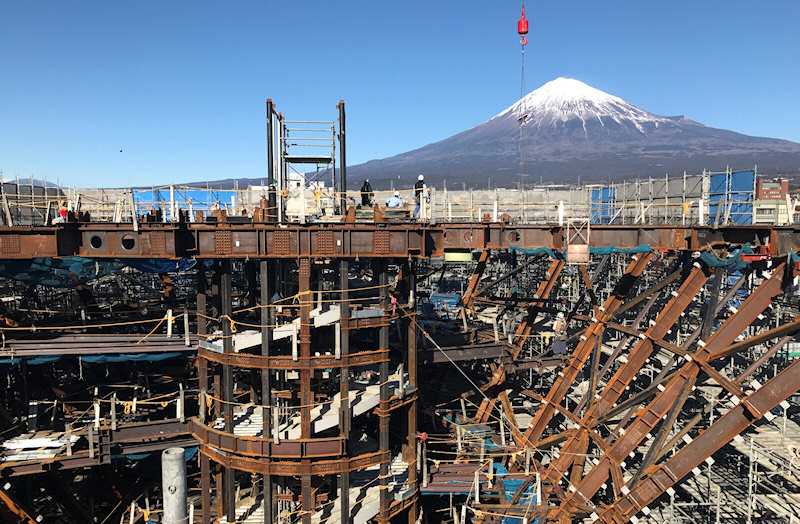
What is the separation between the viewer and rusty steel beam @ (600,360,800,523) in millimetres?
13859

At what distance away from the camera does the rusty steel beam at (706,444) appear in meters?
13.9

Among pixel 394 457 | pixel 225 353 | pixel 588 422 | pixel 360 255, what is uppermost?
pixel 360 255

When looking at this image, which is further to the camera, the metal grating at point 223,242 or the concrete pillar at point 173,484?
the metal grating at point 223,242

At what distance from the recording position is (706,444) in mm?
15008

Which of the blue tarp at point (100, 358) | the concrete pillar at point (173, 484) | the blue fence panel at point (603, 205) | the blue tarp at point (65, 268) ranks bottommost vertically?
the concrete pillar at point (173, 484)

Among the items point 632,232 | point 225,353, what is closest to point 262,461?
point 225,353

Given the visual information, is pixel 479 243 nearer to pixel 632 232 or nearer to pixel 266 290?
pixel 632 232

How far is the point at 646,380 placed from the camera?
27.4 metres

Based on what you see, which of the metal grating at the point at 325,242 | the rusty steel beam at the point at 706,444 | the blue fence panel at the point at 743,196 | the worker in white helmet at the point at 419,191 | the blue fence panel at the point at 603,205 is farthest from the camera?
the blue fence panel at the point at 603,205

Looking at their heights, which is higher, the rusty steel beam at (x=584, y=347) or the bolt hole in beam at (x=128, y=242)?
the bolt hole in beam at (x=128, y=242)

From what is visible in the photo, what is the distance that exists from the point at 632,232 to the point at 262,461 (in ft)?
44.7

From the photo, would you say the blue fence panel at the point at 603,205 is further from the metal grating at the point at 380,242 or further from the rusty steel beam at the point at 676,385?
the metal grating at the point at 380,242

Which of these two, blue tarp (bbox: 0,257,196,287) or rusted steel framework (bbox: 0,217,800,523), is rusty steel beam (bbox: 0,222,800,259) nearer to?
rusted steel framework (bbox: 0,217,800,523)

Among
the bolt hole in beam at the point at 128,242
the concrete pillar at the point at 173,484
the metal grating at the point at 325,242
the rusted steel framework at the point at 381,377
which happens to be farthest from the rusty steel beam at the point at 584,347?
the bolt hole in beam at the point at 128,242
